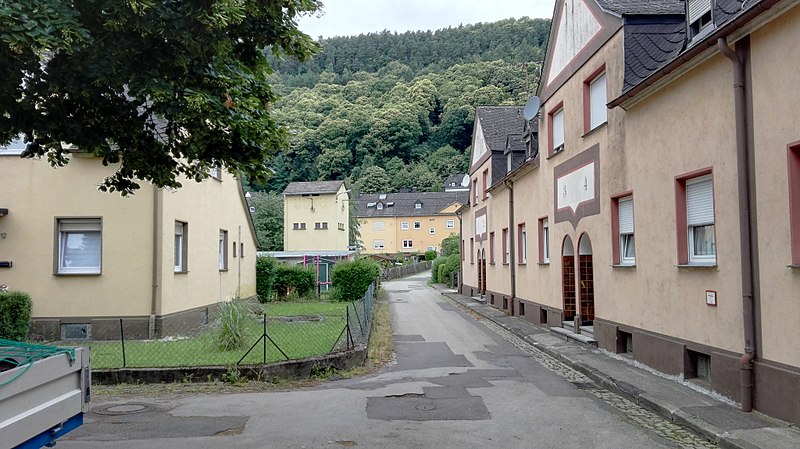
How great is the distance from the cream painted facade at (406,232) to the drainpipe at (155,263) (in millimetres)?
70813

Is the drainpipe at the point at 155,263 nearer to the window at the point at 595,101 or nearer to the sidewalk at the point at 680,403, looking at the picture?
the sidewalk at the point at 680,403

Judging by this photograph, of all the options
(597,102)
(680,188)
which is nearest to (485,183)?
(597,102)

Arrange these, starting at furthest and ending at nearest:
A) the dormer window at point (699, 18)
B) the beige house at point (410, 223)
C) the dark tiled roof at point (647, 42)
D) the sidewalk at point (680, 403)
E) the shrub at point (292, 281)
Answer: the beige house at point (410, 223)
the shrub at point (292, 281)
the dark tiled roof at point (647, 42)
the dormer window at point (699, 18)
the sidewalk at point (680, 403)

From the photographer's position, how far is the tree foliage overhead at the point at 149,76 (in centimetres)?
611

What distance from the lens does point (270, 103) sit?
869 centimetres

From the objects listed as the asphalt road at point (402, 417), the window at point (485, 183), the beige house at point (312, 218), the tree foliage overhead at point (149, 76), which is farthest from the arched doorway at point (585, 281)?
the beige house at point (312, 218)

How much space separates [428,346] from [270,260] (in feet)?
45.2

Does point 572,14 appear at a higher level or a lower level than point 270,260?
higher

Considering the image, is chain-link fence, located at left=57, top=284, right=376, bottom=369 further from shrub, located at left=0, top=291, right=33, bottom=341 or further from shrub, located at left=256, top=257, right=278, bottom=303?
shrub, located at left=256, top=257, right=278, bottom=303

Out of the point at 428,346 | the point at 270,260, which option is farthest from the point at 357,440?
the point at 270,260

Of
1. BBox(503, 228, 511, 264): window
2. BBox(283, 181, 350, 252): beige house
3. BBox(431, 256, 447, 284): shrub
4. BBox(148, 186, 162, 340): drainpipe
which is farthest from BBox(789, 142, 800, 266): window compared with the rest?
BBox(283, 181, 350, 252): beige house

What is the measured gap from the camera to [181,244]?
16.9m

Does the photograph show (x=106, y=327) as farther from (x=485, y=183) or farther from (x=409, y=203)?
(x=409, y=203)

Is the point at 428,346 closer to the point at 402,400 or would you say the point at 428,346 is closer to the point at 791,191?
the point at 402,400
